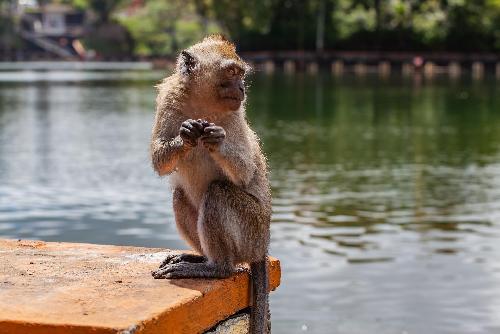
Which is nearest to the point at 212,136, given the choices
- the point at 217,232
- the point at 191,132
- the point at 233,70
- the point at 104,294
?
the point at 191,132

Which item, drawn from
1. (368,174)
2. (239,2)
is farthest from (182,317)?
(239,2)

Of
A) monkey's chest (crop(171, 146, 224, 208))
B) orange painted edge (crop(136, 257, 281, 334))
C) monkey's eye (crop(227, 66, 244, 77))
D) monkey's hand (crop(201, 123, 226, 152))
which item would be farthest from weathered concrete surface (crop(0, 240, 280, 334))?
monkey's eye (crop(227, 66, 244, 77))

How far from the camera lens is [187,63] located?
5023 millimetres

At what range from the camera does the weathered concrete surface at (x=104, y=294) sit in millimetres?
3953

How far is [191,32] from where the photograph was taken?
431 ft

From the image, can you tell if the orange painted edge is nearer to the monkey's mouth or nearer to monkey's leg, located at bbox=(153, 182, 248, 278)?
monkey's leg, located at bbox=(153, 182, 248, 278)

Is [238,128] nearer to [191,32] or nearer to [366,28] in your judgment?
[366,28]

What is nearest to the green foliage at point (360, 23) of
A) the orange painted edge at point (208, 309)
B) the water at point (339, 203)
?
the water at point (339, 203)

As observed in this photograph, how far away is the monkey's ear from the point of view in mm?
4992

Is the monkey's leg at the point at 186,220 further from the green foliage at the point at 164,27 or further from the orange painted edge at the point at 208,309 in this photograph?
the green foliage at the point at 164,27

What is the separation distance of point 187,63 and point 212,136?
20.2 inches

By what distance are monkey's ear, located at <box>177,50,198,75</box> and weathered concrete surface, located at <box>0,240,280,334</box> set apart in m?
0.96

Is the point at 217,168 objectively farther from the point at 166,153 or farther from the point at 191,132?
the point at 191,132

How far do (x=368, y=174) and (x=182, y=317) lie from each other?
18.0 meters
